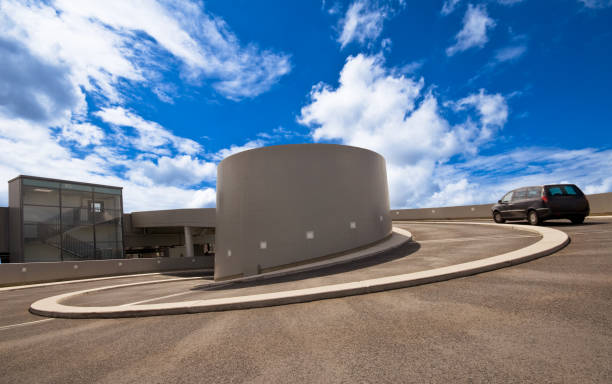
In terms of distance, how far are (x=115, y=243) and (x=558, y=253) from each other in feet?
122

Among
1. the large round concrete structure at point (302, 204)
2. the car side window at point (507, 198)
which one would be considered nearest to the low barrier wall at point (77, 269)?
the large round concrete structure at point (302, 204)

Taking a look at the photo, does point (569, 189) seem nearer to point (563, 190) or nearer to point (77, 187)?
point (563, 190)

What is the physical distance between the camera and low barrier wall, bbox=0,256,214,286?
18500mm

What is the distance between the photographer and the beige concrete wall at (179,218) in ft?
115

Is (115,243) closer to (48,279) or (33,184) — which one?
(33,184)

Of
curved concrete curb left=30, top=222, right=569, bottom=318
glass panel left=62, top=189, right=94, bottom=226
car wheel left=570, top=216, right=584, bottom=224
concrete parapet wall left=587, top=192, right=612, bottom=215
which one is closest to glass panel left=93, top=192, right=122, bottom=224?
glass panel left=62, top=189, right=94, bottom=226

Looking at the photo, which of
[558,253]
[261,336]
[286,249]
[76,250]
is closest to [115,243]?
[76,250]

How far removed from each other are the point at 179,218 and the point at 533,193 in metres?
33.6

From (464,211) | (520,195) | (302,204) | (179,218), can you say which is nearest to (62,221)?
(179,218)

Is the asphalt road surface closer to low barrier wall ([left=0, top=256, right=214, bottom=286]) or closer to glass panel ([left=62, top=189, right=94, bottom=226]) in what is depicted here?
low barrier wall ([left=0, top=256, right=214, bottom=286])

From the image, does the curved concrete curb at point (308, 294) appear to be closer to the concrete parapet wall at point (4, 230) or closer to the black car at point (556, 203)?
the black car at point (556, 203)

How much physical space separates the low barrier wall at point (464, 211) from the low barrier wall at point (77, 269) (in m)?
23.8

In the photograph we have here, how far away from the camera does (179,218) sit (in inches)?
1393

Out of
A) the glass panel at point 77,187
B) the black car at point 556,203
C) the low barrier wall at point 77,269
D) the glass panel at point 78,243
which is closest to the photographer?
the black car at point 556,203
